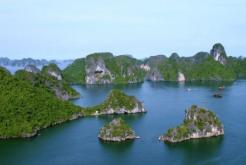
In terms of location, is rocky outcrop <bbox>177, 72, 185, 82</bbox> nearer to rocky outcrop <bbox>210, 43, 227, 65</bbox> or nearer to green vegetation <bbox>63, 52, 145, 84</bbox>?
green vegetation <bbox>63, 52, 145, 84</bbox>

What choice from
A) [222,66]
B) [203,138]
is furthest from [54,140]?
[222,66]

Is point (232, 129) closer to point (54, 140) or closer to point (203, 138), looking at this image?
point (203, 138)

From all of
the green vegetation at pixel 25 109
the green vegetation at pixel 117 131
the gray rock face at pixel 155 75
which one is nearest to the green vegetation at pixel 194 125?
the green vegetation at pixel 117 131

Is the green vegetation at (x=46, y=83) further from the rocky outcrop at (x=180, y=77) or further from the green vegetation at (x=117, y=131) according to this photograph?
the rocky outcrop at (x=180, y=77)

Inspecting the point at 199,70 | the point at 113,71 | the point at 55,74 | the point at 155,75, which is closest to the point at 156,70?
the point at 155,75

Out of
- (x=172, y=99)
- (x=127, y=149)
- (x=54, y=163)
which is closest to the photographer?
(x=54, y=163)
